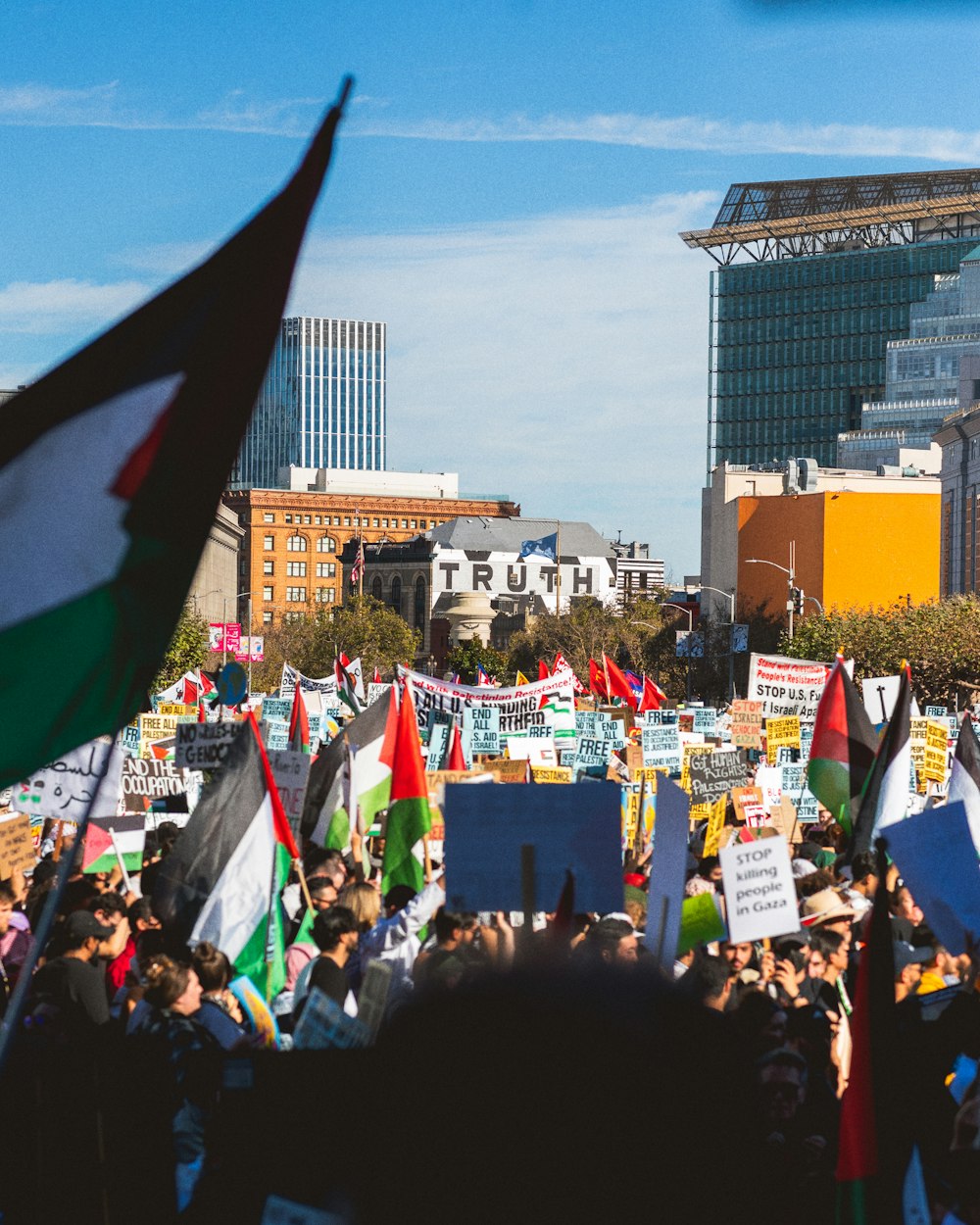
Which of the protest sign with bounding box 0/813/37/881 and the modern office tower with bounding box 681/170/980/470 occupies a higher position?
the modern office tower with bounding box 681/170/980/470

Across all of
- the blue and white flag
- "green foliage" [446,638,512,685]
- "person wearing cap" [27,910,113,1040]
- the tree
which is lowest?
"green foliage" [446,638,512,685]

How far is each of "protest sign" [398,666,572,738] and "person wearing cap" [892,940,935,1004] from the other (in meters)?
12.6

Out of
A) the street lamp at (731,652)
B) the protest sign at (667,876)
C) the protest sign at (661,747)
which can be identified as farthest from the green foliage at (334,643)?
the protest sign at (667,876)

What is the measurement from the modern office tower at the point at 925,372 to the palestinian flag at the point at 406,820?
127 m

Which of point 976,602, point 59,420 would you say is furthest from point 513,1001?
point 976,602

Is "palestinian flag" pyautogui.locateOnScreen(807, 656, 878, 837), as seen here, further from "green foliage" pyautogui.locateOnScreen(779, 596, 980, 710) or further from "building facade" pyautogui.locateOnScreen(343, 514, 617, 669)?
"building facade" pyautogui.locateOnScreen(343, 514, 617, 669)

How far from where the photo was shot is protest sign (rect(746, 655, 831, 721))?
800 inches

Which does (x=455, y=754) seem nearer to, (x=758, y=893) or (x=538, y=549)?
(x=758, y=893)

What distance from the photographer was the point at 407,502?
17338 centimetres

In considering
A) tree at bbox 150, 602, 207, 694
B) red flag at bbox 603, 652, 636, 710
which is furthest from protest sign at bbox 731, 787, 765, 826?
tree at bbox 150, 602, 207, 694

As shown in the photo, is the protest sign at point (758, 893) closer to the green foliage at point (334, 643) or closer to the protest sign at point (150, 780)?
the protest sign at point (150, 780)

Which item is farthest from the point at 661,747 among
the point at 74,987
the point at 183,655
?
the point at 183,655

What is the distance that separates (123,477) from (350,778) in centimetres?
779

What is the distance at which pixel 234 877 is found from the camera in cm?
768
